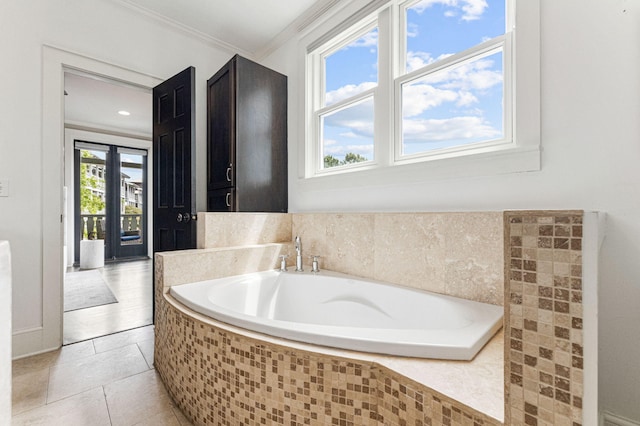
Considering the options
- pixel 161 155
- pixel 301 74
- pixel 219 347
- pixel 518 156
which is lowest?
pixel 219 347

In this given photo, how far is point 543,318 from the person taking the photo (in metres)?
0.55

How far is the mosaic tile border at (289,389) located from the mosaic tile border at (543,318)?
0.14 meters

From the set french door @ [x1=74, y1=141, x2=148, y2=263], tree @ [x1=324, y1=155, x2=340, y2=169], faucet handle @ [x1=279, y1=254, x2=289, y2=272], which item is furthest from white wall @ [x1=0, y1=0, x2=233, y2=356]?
french door @ [x1=74, y1=141, x2=148, y2=263]

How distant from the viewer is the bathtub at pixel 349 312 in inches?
37.3

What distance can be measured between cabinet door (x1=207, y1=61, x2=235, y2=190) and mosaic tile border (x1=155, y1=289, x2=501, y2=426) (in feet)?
4.71

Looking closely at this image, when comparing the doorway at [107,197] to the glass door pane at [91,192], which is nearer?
the doorway at [107,197]

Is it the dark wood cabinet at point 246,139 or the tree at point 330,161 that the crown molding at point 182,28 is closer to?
the dark wood cabinet at point 246,139

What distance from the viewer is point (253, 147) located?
96.7 inches

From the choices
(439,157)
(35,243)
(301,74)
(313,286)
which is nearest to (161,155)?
(35,243)

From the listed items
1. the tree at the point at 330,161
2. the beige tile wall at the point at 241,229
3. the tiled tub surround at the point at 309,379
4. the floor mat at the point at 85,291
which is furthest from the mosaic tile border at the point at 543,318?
the floor mat at the point at 85,291

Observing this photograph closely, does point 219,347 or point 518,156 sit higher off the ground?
point 518,156

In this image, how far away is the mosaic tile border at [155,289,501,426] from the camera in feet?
2.61

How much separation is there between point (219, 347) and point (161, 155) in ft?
6.83

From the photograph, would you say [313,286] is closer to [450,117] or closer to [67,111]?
[450,117]
